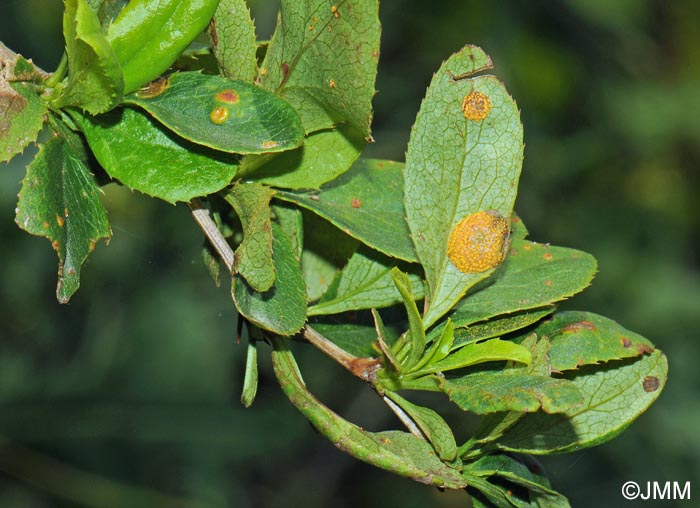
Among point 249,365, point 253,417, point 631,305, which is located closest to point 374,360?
point 249,365

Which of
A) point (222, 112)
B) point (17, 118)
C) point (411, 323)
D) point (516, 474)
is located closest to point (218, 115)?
point (222, 112)

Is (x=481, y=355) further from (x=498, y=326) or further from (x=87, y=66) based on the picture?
(x=87, y=66)

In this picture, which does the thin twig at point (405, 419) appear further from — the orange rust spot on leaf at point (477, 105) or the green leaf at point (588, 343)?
the orange rust spot on leaf at point (477, 105)

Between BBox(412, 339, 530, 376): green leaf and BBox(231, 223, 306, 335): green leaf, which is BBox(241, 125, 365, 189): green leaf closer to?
BBox(231, 223, 306, 335): green leaf

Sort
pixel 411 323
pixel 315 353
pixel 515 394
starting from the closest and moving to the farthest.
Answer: pixel 515 394 → pixel 411 323 → pixel 315 353

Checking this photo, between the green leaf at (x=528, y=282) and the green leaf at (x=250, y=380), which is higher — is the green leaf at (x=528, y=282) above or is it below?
above

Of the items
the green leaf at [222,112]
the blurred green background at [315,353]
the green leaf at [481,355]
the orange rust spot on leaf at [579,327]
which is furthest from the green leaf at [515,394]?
the blurred green background at [315,353]

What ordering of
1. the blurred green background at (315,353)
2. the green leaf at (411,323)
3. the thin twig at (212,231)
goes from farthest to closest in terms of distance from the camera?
the blurred green background at (315,353) < the thin twig at (212,231) < the green leaf at (411,323)
